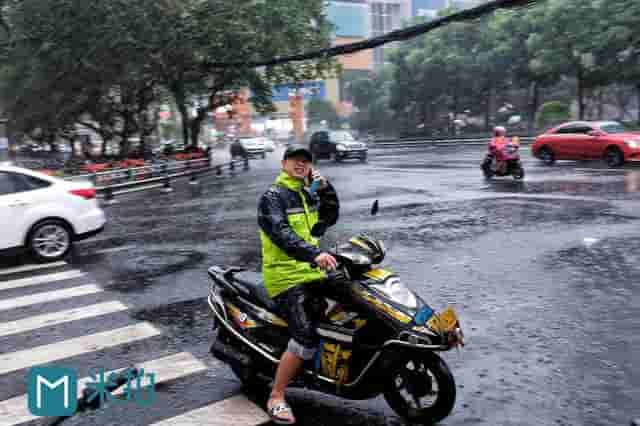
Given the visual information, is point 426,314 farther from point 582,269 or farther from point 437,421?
point 582,269

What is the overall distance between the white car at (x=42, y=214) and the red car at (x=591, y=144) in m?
17.1

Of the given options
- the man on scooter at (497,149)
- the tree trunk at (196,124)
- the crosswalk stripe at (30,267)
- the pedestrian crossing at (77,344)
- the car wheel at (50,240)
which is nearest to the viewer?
the pedestrian crossing at (77,344)

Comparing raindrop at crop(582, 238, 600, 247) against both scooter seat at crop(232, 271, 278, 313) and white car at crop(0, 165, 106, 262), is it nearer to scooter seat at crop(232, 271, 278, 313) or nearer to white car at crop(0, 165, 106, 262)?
scooter seat at crop(232, 271, 278, 313)

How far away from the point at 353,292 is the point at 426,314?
47 cm

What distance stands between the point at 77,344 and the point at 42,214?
4523 mm

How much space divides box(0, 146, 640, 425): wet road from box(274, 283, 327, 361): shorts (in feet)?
1.84

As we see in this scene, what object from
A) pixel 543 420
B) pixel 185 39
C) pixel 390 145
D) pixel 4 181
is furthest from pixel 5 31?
pixel 543 420

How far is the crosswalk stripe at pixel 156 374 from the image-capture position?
4.61m

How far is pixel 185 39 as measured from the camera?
986 inches

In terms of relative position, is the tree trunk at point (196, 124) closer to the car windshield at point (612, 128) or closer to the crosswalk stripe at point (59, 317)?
the car windshield at point (612, 128)

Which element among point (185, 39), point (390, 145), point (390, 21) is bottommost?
point (390, 145)
